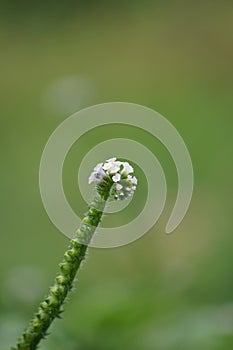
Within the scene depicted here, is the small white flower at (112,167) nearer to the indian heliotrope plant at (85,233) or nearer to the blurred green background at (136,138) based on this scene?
the indian heliotrope plant at (85,233)

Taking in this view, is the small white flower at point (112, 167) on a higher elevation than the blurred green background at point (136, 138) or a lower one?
lower

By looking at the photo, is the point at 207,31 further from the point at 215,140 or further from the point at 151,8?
the point at 215,140

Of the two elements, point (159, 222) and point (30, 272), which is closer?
point (30, 272)

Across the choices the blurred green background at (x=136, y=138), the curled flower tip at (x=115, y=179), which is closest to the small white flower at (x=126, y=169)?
the curled flower tip at (x=115, y=179)

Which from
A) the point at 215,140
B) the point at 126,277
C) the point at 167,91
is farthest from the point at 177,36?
the point at 126,277

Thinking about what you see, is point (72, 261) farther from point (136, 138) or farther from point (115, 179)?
point (136, 138)
